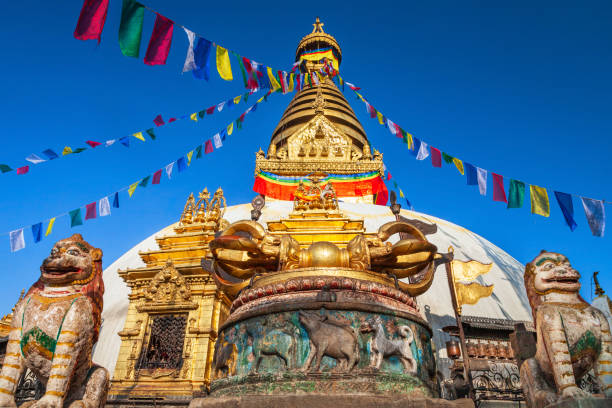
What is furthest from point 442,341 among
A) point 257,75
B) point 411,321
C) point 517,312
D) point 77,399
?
point 77,399

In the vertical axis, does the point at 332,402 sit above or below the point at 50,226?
below

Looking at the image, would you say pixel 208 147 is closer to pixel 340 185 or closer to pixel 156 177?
pixel 156 177

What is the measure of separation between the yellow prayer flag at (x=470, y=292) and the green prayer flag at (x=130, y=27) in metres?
6.36

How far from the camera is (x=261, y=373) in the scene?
3.23 metres

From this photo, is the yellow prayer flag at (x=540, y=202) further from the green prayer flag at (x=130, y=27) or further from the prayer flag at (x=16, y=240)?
the prayer flag at (x=16, y=240)

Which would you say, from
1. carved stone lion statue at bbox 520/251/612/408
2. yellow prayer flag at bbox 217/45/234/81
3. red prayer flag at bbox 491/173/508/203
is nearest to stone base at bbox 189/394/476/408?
carved stone lion statue at bbox 520/251/612/408

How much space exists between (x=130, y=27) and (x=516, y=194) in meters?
6.83

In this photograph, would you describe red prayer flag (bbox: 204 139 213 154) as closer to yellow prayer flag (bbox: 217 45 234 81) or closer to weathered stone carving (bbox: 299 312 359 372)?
yellow prayer flag (bbox: 217 45 234 81)

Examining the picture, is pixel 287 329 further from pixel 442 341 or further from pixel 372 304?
pixel 442 341

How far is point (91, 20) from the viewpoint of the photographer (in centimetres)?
461

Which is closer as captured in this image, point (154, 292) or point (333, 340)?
point (333, 340)

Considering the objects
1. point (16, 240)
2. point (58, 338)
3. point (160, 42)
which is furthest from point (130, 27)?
point (16, 240)

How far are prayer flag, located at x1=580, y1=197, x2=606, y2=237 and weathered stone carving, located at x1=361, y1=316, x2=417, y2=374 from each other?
17.5ft

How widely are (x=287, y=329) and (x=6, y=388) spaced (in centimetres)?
195
